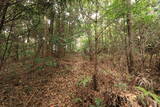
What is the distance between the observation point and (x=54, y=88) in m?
5.46

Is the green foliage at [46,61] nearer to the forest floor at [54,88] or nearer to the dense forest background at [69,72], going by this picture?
the dense forest background at [69,72]

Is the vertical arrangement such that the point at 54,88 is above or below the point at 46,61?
below

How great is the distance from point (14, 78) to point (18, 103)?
1.73 meters

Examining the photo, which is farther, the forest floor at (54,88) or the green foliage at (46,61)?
the green foliage at (46,61)

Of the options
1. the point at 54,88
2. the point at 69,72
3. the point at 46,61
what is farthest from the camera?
the point at 69,72

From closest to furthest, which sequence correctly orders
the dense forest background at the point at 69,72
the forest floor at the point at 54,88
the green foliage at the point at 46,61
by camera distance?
the dense forest background at the point at 69,72 → the forest floor at the point at 54,88 → the green foliage at the point at 46,61

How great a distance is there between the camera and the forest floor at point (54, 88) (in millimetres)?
4469

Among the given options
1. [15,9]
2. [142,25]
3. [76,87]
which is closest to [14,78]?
[76,87]

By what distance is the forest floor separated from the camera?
447 centimetres

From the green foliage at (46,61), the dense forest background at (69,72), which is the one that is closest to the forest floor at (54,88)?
the dense forest background at (69,72)

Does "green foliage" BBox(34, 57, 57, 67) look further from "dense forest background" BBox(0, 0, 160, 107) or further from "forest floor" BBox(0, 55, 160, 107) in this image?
"forest floor" BBox(0, 55, 160, 107)

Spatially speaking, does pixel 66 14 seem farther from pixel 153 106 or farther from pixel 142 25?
pixel 153 106

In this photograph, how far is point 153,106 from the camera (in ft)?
11.3

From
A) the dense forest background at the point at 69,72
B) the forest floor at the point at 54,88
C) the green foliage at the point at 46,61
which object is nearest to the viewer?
the dense forest background at the point at 69,72
